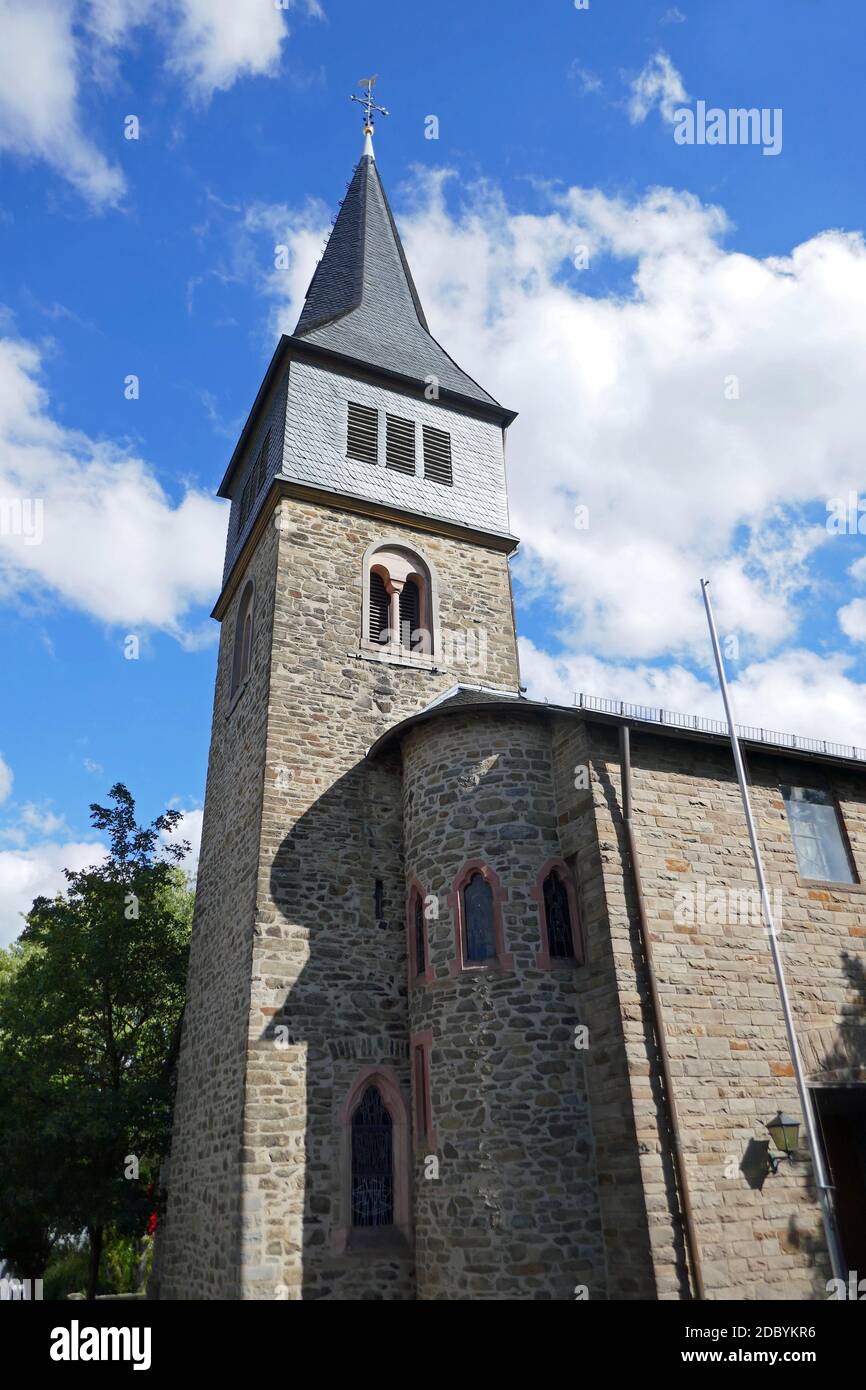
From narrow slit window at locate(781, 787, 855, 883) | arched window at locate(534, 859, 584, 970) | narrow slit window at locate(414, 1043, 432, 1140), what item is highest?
narrow slit window at locate(781, 787, 855, 883)

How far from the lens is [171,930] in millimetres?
18453

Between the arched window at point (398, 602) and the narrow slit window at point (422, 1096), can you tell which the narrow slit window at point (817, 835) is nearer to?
the narrow slit window at point (422, 1096)

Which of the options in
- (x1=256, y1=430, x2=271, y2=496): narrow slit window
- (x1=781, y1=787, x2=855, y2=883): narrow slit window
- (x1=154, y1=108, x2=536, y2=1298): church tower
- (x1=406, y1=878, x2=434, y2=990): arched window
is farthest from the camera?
Result: (x1=256, y1=430, x2=271, y2=496): narrow slit window

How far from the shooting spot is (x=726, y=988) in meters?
10.9

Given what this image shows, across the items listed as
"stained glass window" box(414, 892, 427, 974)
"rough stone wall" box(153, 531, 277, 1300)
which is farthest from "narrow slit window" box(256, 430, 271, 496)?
"stained glass window" box(414, 892, 427, 974)

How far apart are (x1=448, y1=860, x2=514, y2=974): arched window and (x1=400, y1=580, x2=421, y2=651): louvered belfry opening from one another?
5692 mm

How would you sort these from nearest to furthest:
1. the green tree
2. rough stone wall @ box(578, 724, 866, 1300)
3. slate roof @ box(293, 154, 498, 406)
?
rough stone wall @ box(578, 724, 866, 1300)
the green tree
slate roof @ box(293, 154, 498, 406)

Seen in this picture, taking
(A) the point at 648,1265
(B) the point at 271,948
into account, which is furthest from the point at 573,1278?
(B) the point at 271,948

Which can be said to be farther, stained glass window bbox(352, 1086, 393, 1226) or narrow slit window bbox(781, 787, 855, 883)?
narrow slit window bbox(781, 787, 855, 883)

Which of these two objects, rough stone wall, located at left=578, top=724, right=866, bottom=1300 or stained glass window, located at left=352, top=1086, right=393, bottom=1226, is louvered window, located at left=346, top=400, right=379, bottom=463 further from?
stained glass window, located at left=352, top=1086, right=393, bottom=1226

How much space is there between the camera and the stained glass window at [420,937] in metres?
12.4

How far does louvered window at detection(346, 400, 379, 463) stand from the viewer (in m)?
17.8

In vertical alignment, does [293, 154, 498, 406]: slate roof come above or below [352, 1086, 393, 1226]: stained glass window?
above

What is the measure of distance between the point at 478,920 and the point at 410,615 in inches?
274
